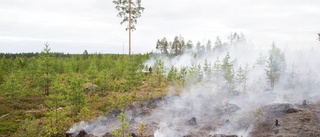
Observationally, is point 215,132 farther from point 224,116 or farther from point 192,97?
point 192,97

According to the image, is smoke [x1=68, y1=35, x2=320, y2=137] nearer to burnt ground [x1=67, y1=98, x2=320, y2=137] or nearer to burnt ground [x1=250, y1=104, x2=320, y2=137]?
burnt ground [x1=67, y1=98, x2=320, y2=137]

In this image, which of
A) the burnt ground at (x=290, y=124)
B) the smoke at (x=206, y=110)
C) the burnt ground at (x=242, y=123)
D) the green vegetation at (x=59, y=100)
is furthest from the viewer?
the green vegetation at (x=59, y=100)

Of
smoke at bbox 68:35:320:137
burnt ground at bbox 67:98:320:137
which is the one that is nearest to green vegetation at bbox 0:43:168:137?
smoke at bbox 68:35:320:137

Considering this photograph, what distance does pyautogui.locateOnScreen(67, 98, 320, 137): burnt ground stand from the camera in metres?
14.0

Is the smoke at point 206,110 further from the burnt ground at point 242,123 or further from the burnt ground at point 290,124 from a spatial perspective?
the burnt ground at point 290,124

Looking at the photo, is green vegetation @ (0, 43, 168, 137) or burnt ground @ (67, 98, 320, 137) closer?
burnt ground @ (67, 98, 320, 137)

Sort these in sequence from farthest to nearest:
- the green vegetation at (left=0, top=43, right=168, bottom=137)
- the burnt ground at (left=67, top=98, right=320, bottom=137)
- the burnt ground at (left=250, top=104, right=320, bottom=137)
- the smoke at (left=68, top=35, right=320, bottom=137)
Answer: the green vegetation at (left=0, top=43, right=168, bottom=137) → the smoke at (left=68, top=35, right=320, bottom=137) → the burnt ground at (left=67, top=98, right=320, bottom=137) → the burnt ground at (left=250, top=104, right=320, bottom=137)

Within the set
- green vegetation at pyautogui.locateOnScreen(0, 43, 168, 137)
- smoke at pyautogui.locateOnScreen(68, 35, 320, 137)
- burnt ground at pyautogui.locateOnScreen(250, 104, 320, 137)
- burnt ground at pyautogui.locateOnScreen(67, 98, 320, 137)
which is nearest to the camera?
burnt ground at pyautogui.locateOnScreen(250, 104, 320, 137)

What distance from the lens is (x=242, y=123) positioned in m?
16.9

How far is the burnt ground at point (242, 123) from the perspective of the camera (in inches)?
552

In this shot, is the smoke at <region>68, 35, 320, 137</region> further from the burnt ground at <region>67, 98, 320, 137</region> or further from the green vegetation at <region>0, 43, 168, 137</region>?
the green vegetation at <region>0, 43, 168, 137</region>

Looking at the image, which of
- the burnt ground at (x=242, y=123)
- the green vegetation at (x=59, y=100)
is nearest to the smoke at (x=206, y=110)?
the burnt ground at (x=242, y=123)

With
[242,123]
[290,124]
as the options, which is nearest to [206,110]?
[242,123]

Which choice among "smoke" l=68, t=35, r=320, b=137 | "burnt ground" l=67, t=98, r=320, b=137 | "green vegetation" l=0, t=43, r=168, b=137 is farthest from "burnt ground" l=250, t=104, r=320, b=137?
"green vegetation" l=0, t=43, r=168, b=137
